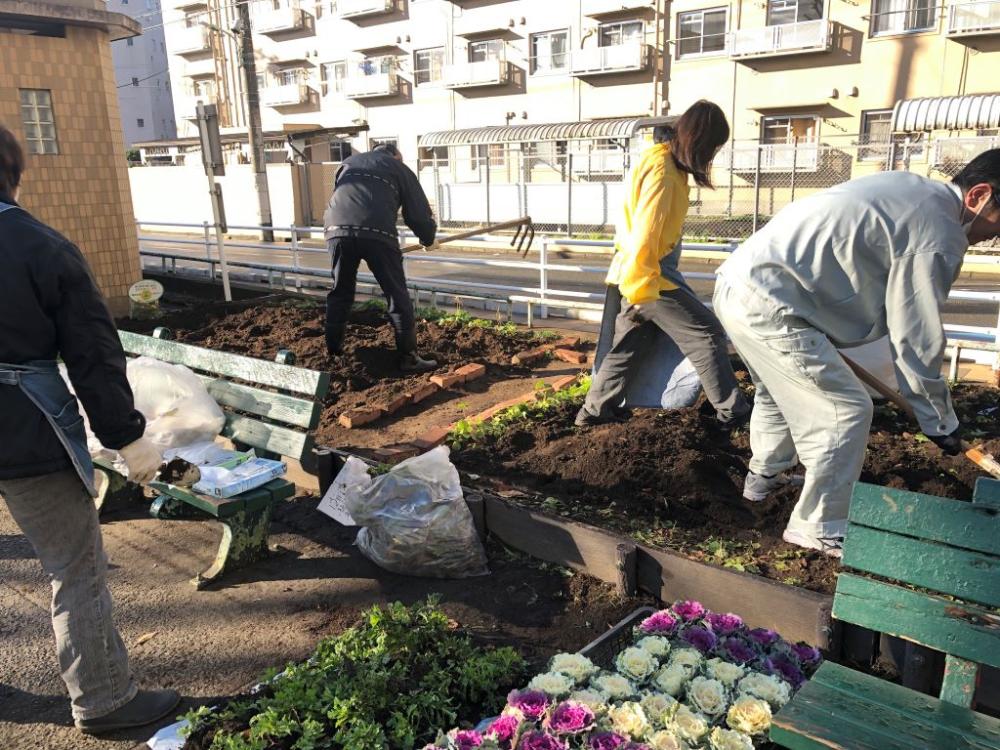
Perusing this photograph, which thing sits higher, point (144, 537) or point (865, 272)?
point (865, 272)

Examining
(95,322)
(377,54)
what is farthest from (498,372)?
(377,54)

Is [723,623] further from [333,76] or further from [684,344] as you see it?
[333,76]

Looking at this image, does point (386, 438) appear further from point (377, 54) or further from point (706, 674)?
point (377, 54)

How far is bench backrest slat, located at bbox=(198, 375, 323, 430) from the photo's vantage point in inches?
160

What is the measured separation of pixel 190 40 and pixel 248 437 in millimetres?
51108

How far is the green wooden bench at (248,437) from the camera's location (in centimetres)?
373

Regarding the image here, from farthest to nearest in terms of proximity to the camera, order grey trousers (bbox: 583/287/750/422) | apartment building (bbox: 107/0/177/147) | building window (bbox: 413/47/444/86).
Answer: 1. apartment building (bbox: 107/0/177/147)
2. building window (bbox: 413/47/444/86)
3. grey trousers (bbox: 583/287/750/422)

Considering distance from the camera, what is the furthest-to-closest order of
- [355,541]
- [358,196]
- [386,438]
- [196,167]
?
1. [196,167]
2. [358,196]
3. [386,438]
4. [355,541]

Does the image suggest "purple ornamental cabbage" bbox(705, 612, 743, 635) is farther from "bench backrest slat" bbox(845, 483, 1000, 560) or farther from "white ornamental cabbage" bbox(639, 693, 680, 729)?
"bench backrest slat" bbox(845, 483, 1000, 560)

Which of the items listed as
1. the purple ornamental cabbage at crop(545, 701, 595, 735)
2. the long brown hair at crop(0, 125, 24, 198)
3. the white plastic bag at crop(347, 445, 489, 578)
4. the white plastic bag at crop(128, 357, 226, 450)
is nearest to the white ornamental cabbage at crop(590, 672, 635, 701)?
the purple ornamental cabbage at crop(545, 701, 595, 735)

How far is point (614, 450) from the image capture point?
14.5ft

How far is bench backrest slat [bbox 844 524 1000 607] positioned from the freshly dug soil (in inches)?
39.4

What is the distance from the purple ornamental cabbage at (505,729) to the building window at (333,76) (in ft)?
131

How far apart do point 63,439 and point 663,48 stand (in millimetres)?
28433
